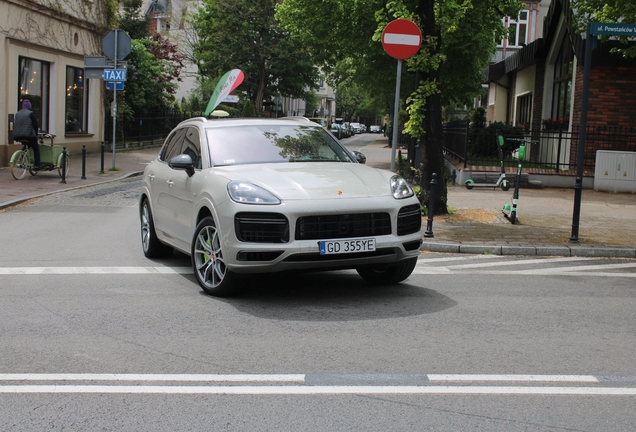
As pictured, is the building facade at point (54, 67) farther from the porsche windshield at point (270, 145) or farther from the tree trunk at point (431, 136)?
the porsche windshield at point (270, 145)

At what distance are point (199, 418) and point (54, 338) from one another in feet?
6.65

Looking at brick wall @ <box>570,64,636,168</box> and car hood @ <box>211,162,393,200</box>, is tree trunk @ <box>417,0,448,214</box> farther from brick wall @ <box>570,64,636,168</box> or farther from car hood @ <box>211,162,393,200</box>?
brick wall @ <box>570,64,636,168</box>

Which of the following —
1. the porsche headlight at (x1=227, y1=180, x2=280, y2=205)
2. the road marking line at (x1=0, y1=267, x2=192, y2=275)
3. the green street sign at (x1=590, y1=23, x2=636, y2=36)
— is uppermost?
the green street sign at (x1=590, y1=23, x2=636, y2=36)

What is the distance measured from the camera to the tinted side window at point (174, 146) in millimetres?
8922

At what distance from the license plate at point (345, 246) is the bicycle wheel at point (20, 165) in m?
14.5

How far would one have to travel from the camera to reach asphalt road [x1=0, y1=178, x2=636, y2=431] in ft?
13.8

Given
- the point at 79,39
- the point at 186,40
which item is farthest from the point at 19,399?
the point at 186,40

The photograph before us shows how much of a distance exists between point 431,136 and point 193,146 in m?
6.01

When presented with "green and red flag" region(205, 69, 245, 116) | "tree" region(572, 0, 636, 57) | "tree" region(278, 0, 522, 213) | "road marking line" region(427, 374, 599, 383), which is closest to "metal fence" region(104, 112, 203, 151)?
"green and red flag" region(205, 69, 245, 116)

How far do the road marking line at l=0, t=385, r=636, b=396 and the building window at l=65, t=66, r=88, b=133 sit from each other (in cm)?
2445

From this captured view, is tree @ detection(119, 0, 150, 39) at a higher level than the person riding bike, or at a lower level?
higher

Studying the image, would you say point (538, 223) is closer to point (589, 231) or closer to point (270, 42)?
point (589, 231)

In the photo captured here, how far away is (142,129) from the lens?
117ft

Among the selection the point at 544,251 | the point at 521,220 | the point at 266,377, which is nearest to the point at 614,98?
the point at 521,220
